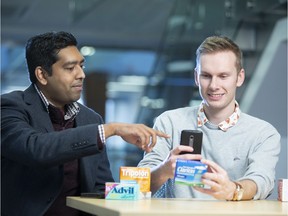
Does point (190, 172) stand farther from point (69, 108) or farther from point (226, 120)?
point (69, 108)

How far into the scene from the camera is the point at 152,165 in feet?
9.68

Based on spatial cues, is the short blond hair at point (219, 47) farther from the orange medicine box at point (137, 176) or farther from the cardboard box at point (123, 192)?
the cardboard box at point (123, 192)

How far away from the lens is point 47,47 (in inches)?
117

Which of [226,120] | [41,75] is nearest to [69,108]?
[41,75]

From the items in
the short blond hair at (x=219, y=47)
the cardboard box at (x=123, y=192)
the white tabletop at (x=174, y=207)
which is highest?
the short blond hair at (x=219, y=47)

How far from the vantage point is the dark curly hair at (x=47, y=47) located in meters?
2.96

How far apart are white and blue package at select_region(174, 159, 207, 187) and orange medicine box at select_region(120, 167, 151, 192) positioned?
0.22 metres

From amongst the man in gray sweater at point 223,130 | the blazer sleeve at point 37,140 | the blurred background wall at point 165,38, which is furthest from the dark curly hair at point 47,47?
the blurred background wall at point 165,38

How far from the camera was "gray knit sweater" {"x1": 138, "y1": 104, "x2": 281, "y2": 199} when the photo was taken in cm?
282

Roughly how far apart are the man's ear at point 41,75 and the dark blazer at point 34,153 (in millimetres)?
46

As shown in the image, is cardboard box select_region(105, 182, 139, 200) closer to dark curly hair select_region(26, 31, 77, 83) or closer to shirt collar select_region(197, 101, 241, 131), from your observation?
shirt collar select_region(197, 101, 241, 131)

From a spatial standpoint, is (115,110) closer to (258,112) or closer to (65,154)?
(258,112)

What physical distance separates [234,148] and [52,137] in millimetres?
788

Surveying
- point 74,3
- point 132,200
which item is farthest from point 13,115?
point 74,3
